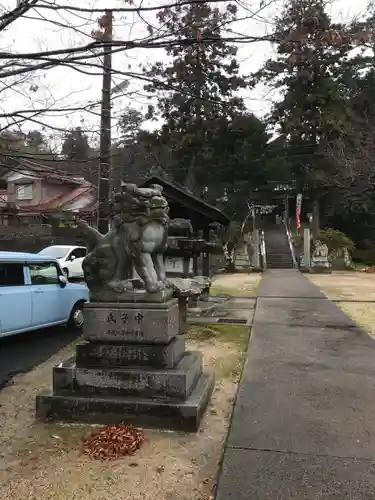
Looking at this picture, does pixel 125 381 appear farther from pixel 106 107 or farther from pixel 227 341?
pixel 227 341

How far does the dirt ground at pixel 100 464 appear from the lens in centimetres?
304

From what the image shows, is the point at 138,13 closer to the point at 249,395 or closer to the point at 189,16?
the point at 189,16

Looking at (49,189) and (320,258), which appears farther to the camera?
(320,258)

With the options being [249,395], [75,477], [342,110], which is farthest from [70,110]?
[342,110]

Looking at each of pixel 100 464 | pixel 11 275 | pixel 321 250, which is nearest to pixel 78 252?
pixel 11 275

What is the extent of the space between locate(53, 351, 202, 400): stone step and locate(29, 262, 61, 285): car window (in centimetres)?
412

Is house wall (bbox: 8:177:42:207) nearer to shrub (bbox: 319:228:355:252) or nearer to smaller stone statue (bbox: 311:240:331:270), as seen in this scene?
smaller stone statue (bbox: 311:240:331:270)

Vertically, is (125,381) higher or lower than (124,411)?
higher

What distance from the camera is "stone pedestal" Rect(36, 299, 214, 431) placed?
13.5 feet

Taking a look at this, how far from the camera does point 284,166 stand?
97.1 ft

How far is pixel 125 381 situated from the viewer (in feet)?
14.1

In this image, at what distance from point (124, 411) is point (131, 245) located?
1.58 m

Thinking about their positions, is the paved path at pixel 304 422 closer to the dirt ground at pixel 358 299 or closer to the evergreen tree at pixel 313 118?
the dirt ground at pixel 358 299

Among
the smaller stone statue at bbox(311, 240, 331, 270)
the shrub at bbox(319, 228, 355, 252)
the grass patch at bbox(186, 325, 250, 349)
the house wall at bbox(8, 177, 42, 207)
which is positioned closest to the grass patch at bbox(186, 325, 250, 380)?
the grass patch at bbox(186, 325, 250, 349)
